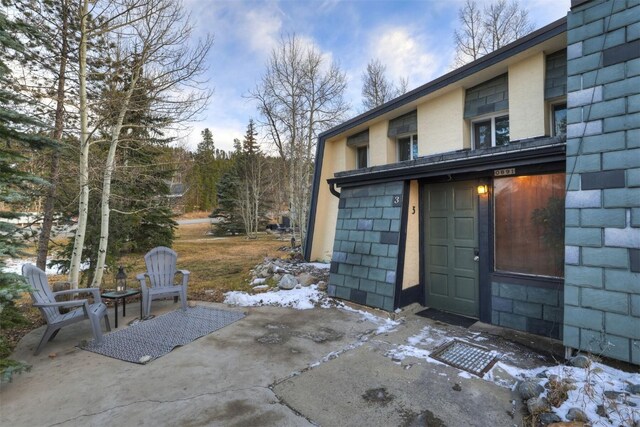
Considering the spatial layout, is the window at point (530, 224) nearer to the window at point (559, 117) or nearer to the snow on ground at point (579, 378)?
the snow on ground at point (579, 378)

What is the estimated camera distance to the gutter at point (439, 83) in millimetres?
4568

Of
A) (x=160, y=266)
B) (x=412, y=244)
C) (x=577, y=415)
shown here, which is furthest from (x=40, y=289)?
(x=577, y=415)

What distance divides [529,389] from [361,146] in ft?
23.5

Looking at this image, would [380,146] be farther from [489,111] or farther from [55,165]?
[55,165]

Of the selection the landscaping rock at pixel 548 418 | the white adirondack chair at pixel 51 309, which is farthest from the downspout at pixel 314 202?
the landscaping rock at pixel 548 418

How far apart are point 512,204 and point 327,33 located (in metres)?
9.29

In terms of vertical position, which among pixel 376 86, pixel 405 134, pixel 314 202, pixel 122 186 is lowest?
pixel 314 202

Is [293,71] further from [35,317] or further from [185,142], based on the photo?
[35,317]

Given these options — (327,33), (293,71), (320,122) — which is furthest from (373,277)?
(293,71)

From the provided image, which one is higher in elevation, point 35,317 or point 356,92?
point 356,92

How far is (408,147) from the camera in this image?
297 inches

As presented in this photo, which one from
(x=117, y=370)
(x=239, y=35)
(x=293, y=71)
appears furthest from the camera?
(x=293, y=71)

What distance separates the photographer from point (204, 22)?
6590 millimetres

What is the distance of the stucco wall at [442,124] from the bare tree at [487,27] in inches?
352
